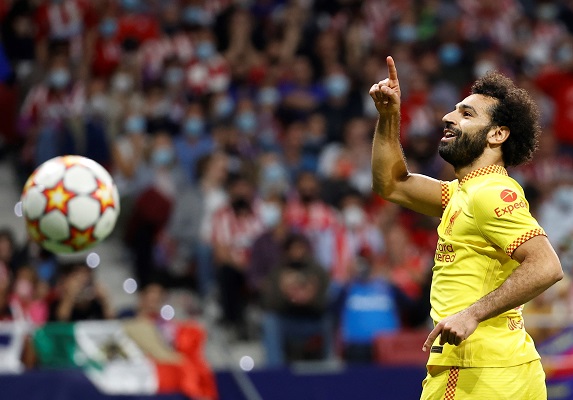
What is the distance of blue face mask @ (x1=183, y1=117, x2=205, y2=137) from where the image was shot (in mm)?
12531

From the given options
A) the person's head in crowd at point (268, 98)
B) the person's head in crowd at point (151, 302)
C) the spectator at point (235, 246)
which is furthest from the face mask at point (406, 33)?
the person's head in crowd at point (151, 302)

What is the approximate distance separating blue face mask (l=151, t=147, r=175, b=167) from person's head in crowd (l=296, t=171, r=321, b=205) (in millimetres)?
1472

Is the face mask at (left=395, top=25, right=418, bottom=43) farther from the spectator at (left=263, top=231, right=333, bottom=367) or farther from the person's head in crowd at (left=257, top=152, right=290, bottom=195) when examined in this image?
A: the spectator at (left=263, top=231, right=333, bottom=367)

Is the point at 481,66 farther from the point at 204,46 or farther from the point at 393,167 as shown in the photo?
the point at 393,167

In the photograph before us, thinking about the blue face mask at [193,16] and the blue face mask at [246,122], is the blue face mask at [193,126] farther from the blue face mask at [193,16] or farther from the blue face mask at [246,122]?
the blue face mask at [193,16]

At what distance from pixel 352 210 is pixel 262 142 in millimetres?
1621

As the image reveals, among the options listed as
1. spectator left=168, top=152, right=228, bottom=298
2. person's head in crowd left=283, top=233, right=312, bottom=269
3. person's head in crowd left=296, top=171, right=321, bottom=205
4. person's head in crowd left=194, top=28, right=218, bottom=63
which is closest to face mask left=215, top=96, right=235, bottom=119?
person's head in crowd left=194, top=28, right=218, bottom=63

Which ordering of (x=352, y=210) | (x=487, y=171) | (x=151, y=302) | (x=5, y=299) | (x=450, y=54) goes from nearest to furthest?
(x=487, y=171)
(x=5, y=299)
(x=151, y=302)
(x=352, y=210)
(x=450, y=54)

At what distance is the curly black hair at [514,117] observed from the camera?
16.1 ft

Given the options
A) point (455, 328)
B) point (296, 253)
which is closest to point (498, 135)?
point (455, 328)

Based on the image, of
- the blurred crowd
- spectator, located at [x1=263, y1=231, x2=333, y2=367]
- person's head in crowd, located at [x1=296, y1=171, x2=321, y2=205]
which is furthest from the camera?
person's head in crowd, located at [x1=296, y1=171, x2=321, y2=205]

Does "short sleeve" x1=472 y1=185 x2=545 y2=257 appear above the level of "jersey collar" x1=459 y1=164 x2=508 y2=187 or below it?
below

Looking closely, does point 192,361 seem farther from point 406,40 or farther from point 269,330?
point 406,40

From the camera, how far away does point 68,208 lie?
6.92 m
